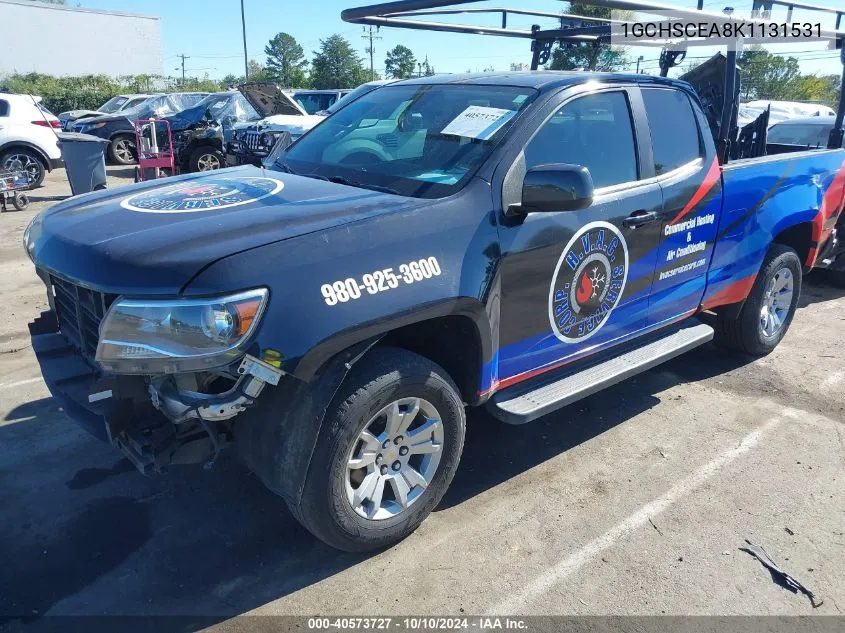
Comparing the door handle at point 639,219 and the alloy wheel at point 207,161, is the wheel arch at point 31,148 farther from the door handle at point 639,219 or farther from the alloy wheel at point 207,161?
the door handle at point 639,219

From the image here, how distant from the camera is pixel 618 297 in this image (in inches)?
145

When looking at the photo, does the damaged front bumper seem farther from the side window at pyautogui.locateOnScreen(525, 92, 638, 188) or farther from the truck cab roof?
the truck cab roof

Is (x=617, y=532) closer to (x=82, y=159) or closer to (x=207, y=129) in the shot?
(x=82, y=159)

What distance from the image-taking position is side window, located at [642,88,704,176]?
392cm

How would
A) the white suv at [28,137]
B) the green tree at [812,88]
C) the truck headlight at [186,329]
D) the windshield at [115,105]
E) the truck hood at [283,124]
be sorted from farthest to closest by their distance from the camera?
1. the green tree at [812,88]
2. the windshield at [115,105]
3. the truck hood at [283,124]
4. the white suv at [28,137]
5. the truck headlight at [186,329]

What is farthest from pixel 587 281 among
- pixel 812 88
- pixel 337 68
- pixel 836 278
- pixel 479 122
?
pixel 337 68

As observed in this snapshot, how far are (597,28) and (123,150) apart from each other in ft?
48.4

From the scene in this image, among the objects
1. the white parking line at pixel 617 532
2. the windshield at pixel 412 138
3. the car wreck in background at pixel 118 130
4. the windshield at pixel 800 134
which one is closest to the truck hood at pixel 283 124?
the car wreck in background at pixel 118 130

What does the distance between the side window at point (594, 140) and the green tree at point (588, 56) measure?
2500 millimetres

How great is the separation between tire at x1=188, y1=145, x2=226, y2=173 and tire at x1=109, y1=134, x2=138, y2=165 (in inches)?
152

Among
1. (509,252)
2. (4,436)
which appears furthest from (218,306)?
(4,436)

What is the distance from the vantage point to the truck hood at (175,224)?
241 cm

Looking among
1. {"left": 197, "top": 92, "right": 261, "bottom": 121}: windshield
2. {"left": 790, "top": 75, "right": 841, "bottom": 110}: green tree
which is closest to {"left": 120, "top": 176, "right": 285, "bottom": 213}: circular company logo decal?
{"left": 197, "top": 92, "right": 261, "bottom": 121}: windshield

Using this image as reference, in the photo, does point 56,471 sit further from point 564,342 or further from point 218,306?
point 564,342
